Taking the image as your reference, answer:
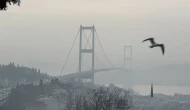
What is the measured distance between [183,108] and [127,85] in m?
25.1

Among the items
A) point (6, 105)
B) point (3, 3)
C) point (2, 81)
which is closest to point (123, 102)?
point (3, 3)

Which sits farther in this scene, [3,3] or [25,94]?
[25,94]

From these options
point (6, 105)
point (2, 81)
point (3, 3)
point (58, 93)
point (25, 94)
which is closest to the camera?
point (3, 3)

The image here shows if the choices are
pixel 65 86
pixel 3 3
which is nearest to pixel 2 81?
pixel 65 86

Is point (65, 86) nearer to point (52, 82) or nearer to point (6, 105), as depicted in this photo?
point (52, 82)

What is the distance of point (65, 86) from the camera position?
127688 millimetres

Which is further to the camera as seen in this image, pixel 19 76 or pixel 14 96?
pixel 19 76

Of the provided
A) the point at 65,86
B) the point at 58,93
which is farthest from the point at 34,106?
the point at 65,86

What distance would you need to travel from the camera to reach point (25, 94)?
340 ft

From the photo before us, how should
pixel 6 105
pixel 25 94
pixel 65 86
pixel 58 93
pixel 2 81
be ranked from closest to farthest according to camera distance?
pixel 6 105 → pixel 25 94 → pixel 58 93 → pixel 65 86 → pixel 2 81

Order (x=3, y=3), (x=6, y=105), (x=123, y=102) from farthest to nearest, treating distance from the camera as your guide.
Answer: (x=6, y=105) → (x=123, y=102) → (x=3, y=3)

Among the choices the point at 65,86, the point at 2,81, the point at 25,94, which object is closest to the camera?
the point at 25,94

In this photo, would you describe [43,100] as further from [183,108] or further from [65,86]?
[183,108]

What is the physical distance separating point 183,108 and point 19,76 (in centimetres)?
4648
